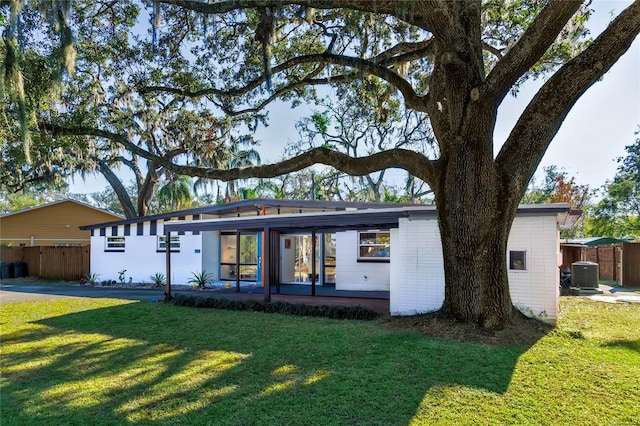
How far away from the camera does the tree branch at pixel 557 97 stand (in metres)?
5.61

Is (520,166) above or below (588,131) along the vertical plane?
below

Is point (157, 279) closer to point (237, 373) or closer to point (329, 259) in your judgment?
point (329, 259)

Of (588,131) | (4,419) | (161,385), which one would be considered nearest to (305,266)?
(161,385)

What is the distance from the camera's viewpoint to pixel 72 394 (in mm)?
4520

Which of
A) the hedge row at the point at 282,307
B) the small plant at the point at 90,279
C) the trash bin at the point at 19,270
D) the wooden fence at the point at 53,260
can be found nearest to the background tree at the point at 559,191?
the hedge row at the point at 282,307

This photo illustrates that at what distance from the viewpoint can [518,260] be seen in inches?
314

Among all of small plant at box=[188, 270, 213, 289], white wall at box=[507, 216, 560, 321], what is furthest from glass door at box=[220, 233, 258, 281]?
white wall at box=[507, 216, 560, 321]

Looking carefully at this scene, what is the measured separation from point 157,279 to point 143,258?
1355 millimetres

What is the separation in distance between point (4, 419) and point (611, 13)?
456 inches

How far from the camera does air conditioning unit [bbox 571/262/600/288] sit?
13.1m

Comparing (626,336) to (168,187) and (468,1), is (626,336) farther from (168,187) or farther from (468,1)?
(168,187)

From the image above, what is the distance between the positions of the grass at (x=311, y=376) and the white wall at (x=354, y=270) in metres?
5.21

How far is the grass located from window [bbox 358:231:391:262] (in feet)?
17.8

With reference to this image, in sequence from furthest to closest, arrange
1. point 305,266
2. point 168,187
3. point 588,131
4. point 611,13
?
point 168,187 < point 588,131 < point 305,266 < point 611,13
